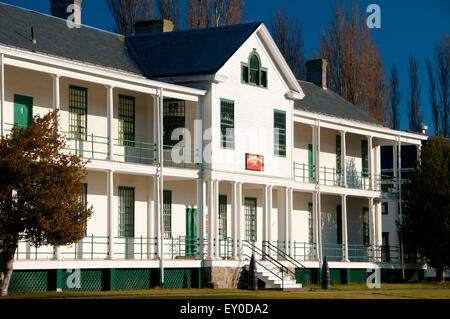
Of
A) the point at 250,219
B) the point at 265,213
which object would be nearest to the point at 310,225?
the point at 250,219

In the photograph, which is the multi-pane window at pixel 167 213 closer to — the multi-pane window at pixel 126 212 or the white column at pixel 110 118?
the multi-pane window at pixel 126 212

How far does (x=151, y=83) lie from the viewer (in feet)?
108

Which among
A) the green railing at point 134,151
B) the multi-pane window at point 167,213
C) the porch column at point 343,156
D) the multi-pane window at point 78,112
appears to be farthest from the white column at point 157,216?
the porch column at point 343,156

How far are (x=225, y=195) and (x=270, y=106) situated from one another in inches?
160

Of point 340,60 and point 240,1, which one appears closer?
point 240,1

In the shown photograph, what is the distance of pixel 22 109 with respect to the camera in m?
30.6

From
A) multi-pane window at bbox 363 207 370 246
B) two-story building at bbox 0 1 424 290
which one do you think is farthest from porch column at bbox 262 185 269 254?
multi-pane window at bbox 363 207 370 246

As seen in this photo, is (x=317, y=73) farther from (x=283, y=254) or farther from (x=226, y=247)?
(x=226, y=247)

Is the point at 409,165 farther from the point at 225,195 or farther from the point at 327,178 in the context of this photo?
the point at 225,195

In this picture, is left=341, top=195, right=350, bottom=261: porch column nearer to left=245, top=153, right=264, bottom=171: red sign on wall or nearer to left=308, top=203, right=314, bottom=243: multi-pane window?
left=308, top=203, right=314, bottom=243: multi-pane window

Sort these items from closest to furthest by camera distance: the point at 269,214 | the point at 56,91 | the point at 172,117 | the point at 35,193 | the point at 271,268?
the point at 35,193
the point at 56,91
the point at 172,117
the point at 271,268
the point at 269,214

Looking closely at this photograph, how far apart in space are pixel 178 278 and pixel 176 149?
15.8 feet

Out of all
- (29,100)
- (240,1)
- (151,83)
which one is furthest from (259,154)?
(240,1)

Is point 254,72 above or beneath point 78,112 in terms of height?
above
